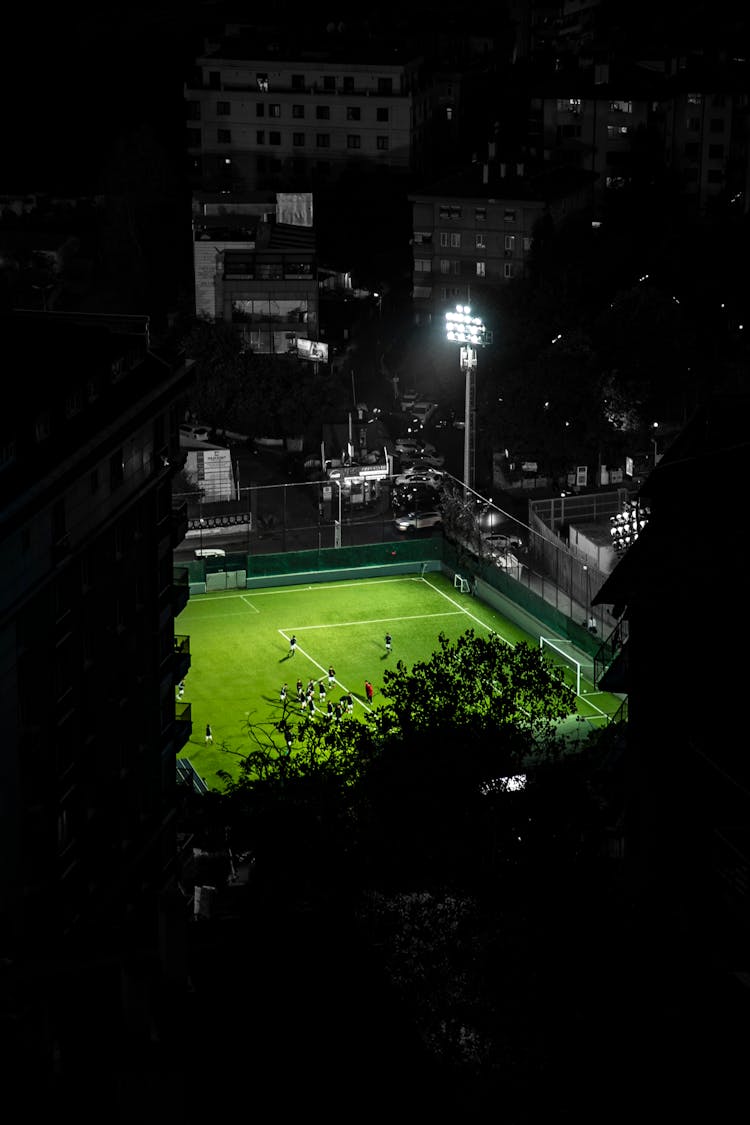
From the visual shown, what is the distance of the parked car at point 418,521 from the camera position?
53506mm

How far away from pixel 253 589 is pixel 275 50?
41.4 metres

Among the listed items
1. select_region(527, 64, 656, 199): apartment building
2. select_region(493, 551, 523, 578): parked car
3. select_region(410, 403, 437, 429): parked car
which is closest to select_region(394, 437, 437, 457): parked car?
select_region(410, 403, 437, 429): parked car

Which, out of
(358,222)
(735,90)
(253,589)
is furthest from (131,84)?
(253,589)

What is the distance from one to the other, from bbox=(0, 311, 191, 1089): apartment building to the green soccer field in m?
11.1

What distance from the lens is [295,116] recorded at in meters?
82.4

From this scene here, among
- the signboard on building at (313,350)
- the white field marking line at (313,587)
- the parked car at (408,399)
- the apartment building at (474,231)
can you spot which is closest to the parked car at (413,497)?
the white field marking line at (313,587)

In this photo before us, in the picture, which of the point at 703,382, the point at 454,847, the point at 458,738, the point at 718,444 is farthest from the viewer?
the point at 703,382

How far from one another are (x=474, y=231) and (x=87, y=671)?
2009 inches

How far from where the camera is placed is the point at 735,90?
7912cm

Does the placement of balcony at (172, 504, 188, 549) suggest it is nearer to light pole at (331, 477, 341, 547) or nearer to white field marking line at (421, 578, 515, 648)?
white field marking line at (421, 578, 515, 648)

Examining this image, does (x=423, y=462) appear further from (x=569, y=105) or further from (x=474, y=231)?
(x=569, y=105)

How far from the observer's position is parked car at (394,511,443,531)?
53506mm

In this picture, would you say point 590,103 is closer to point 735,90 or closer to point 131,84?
point 735,90

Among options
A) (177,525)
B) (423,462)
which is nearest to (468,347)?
(423,462)
